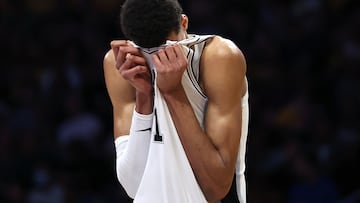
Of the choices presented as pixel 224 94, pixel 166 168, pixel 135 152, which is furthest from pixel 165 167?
pixel 224 94

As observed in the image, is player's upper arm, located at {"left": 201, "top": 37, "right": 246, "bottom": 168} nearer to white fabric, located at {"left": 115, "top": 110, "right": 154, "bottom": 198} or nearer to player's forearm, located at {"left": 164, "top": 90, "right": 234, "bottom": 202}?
player's forearm, located at {"left": 164, "top": 90, "right": 234, "bottom": 202}

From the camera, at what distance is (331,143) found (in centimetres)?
590

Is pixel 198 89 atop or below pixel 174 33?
below

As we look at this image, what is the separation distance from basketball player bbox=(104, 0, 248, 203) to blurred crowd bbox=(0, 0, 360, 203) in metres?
2.55

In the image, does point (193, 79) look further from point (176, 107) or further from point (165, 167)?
point (165, 167)

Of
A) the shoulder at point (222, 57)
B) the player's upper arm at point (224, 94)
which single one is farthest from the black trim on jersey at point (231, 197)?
the shoulder at point (222, 57)

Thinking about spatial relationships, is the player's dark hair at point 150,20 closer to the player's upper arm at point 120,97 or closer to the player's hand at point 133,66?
the player's hand at point 133,66

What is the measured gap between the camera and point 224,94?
2857mm

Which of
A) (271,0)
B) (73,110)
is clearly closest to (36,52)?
(73,110)

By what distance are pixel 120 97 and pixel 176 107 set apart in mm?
318

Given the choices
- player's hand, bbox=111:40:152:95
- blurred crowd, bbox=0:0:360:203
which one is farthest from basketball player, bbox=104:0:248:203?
blurred crowd, bbox=0:0:360:203

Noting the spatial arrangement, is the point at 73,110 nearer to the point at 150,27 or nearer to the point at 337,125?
the point at 337,125

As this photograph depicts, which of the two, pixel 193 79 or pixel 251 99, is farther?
pixel 251 99

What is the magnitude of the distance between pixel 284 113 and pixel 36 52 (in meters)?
2.28
